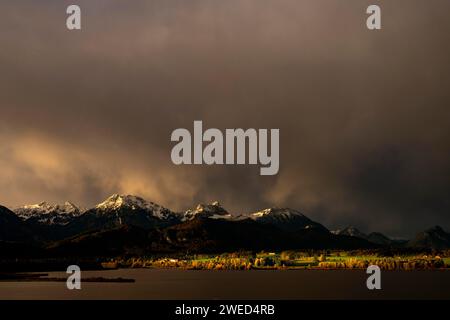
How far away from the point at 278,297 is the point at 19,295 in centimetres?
8988
